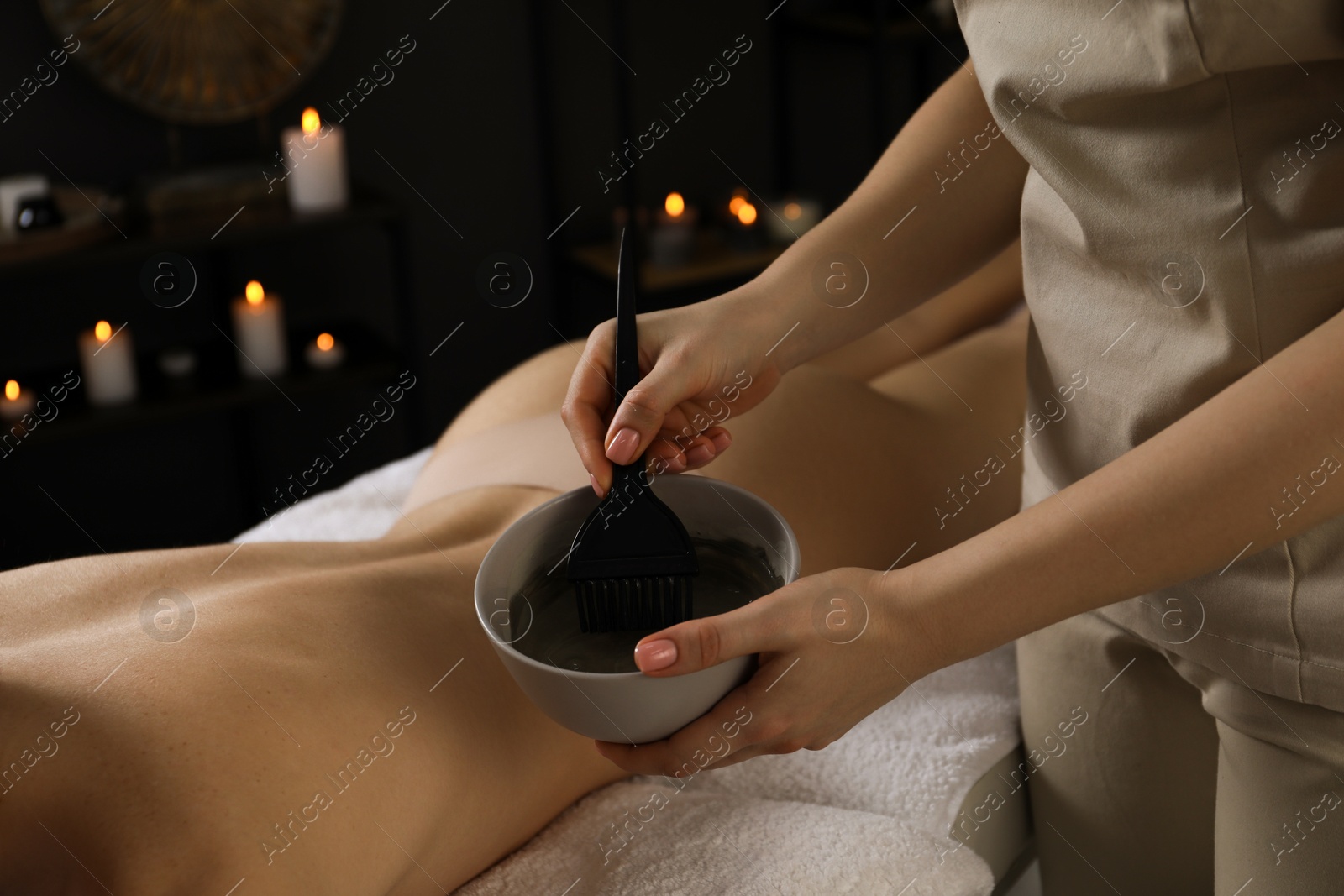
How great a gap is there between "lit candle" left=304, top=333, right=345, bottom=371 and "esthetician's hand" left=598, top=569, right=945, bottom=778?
170 centimetres

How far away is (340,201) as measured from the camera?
2.16 meters

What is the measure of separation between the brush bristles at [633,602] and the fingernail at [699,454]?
0.45ft

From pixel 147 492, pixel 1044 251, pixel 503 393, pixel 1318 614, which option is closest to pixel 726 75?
pixel 147 492

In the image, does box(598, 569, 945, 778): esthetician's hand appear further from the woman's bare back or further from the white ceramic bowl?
the woman's bare back

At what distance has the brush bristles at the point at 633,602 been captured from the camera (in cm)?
68

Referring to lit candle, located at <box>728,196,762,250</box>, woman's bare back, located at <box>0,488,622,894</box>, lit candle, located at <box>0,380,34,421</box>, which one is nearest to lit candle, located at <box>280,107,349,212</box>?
lit candle, located at <box>0,380,34,421</box>

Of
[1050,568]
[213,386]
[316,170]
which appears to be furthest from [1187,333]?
[213,386]

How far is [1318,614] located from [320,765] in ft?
1.99

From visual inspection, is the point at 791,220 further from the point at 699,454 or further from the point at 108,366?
the point at 699,454

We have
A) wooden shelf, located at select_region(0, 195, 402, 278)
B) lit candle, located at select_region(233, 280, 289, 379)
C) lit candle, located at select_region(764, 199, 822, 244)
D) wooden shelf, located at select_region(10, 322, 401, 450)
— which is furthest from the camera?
lit candle, located at select_region(764, 199, 822, 244)

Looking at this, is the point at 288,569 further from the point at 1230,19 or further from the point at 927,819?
the point at 1230,19

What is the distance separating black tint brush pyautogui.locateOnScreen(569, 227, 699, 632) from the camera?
68 cm

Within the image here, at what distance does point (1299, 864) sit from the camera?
2.40 feet

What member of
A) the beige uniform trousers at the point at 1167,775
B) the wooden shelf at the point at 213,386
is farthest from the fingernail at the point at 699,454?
the wooden shelf at the point at 213,386
